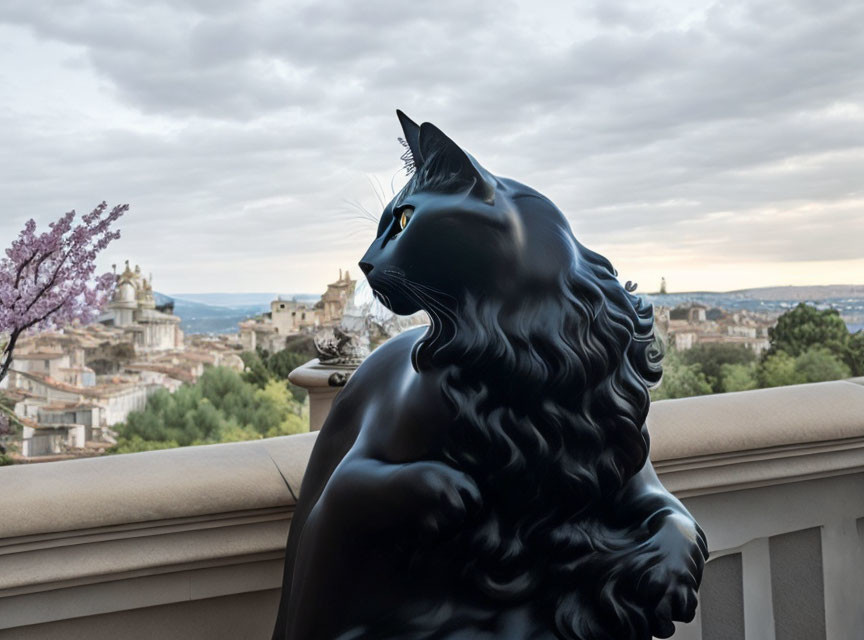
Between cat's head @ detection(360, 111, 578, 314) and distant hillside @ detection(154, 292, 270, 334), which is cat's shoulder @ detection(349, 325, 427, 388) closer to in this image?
cat's head @ detection(360, 111, 578, 314)

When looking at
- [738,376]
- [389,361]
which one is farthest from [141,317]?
[389,361]

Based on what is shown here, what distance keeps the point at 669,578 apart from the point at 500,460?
151mm

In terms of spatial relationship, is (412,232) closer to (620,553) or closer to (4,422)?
(620,553)

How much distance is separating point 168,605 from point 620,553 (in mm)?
510

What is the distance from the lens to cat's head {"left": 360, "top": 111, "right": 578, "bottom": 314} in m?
0.56

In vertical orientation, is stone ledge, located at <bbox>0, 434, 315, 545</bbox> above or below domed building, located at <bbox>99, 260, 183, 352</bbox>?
below

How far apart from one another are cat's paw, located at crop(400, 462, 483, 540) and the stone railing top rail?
34cm

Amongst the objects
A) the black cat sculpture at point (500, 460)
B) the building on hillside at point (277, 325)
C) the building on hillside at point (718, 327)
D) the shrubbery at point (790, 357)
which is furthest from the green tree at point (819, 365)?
the black cat sculpture at point (500, 460)

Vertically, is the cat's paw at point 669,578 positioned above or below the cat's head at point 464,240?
below

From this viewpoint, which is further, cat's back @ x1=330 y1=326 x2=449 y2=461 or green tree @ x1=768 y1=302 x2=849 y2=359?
green tree @ x1=768 y1=302 x2=849 y2=359

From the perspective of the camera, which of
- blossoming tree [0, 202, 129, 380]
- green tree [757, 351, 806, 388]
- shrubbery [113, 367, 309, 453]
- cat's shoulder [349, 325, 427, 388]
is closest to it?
cat's shoulder [349, 325, 427, 388]

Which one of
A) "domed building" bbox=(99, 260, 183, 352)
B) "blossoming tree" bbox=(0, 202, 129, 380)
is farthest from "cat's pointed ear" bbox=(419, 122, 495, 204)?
"domed building" bbox=(99, 260, 183, 352)

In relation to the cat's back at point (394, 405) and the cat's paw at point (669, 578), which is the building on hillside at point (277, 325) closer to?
the cat's back at point (394, 405)

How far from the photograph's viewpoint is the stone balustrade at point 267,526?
807 millimetres
